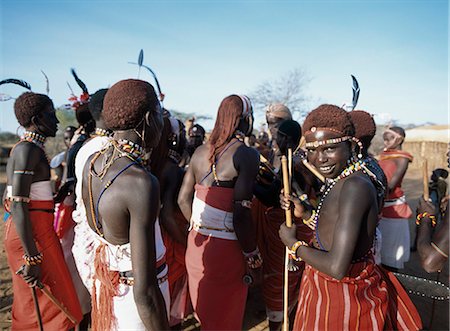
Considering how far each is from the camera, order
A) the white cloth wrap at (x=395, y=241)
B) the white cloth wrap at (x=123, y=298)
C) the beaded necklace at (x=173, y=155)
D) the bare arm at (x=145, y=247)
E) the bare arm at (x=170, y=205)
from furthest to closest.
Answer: the white cloth wrap at (x=395, y=241) → the beaded necklace at (x=173, y=155) → the bare arm at (x=170, y=205) → the white cloth wrap at (x=123, y=298) → the bare arm at (x=145, y=247)

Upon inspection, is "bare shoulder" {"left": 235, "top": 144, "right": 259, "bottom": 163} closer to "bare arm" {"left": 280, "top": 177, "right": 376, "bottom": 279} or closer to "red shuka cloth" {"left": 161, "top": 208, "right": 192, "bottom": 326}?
"bare arm" {"left": 280, "top": 177, "right": 376, "bottom": 279}

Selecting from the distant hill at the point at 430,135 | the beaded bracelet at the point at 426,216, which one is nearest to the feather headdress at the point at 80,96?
the beaded bracelet at the point at 426,216

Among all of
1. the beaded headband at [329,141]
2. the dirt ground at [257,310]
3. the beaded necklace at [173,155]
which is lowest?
the dirt ground at [257,310]

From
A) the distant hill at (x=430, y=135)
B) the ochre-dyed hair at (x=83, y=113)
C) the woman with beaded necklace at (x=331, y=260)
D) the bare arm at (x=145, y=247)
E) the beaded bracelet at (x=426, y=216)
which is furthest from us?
the distant hill at (x=430, y=135)

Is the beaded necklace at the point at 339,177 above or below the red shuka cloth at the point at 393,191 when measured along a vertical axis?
above

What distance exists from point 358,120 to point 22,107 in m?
3.10

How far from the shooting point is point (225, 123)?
2861 millimetres

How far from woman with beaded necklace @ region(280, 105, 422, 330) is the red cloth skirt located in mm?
843

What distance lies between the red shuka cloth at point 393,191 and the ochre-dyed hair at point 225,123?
2.85 metres

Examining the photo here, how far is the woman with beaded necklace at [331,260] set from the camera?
1.85 m

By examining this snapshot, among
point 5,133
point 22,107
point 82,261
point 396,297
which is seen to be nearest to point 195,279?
point 82,261

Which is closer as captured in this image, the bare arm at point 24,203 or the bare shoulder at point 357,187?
the bare shoulder at point 357,187

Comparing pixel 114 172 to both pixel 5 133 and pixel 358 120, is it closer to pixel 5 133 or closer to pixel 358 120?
pixel 358 120

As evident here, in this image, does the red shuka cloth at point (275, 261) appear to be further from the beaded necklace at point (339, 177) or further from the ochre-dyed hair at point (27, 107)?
the ochre-dyed hair at point (27, 107)
